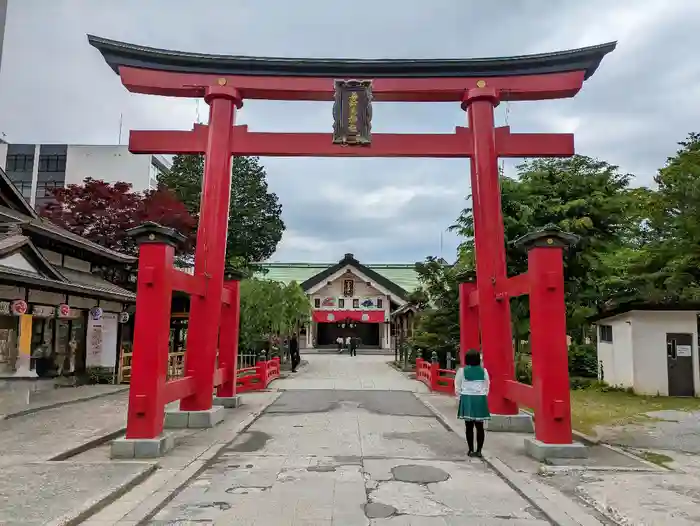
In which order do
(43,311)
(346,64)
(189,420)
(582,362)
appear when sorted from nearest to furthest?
(189,420)
(346,64)
(43,311)
(582,362)

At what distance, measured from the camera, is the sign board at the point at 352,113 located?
11.6 meters

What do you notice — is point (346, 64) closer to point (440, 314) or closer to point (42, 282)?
point (42, 282)

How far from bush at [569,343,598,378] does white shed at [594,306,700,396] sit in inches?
177

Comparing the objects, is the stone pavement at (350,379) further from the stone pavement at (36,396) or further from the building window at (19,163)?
the building window at (19,163)

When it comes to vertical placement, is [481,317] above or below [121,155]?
below

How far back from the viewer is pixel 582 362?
2148 centimetres

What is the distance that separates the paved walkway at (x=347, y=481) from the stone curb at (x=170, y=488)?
0.08 meters

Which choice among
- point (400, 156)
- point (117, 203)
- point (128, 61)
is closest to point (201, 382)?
point (400, 156)

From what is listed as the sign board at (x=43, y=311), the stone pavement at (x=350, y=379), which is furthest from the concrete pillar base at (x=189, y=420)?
the stone pavement at (x=350, y=379)

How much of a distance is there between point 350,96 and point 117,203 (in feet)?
56.5

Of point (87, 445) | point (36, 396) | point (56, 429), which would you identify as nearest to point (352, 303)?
point (36, 396)

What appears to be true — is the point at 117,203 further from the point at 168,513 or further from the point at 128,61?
the point at 168,513

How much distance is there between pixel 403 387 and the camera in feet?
64.8

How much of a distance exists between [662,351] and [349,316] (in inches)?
1216
